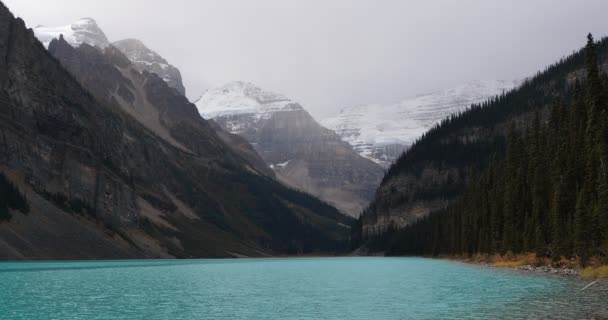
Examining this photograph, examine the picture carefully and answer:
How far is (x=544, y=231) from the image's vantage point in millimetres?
98938

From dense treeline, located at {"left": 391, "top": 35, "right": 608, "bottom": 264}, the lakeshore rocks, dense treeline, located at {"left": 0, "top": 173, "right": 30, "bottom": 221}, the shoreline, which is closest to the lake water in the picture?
the shoreline

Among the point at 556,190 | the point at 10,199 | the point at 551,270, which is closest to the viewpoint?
the point at 551,270

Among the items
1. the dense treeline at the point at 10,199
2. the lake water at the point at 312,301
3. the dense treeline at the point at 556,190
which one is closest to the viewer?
the lake water at the point at 312,301

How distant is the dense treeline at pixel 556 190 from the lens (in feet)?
249

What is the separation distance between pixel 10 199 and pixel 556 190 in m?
123

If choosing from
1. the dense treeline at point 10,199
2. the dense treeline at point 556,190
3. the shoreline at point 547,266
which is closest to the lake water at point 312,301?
the shoreline at point 547,266

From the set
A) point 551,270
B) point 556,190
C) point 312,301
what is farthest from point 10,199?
point 551,270

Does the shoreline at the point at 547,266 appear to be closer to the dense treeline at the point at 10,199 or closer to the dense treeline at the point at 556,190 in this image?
the dense treeline at the point at 556,190

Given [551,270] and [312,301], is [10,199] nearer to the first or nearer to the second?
[312,301]

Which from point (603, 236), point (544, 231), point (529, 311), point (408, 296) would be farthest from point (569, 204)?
point (529, 311)

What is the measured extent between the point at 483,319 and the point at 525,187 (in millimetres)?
83523

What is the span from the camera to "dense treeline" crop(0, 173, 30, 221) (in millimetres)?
151938

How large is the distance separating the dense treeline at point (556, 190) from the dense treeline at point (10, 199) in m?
105

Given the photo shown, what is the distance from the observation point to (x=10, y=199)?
15788 cm
